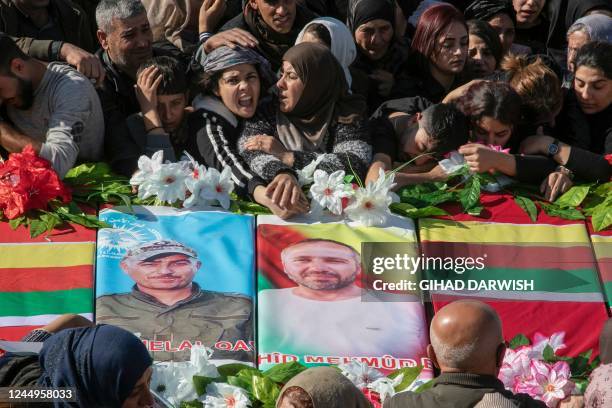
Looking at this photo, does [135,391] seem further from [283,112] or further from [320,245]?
[283,112]

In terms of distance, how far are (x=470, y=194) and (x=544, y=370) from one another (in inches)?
45.8

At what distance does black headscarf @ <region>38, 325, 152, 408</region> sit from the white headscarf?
10.5ft

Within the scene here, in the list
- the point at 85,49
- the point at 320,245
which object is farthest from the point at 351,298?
the point at 85,49

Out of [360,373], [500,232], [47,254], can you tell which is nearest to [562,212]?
[500,232]

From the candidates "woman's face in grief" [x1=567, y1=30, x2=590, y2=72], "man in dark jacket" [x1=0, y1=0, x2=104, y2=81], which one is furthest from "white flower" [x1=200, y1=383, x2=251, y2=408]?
"woman's face in grief" [x1=567, y1=30, x2=590, y2=72]

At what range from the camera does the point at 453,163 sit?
6.29m

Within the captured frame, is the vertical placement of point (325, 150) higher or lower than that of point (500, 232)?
higher

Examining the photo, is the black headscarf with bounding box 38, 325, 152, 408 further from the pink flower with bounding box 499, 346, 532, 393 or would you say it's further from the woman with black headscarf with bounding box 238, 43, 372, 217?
the woman with black headscarf with bounding box 238, 43, 372, 217

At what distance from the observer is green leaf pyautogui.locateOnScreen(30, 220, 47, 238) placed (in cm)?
571

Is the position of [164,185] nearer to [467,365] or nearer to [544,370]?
[544,370]

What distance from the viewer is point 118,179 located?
610cm

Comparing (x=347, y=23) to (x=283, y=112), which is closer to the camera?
(x=283, y=112)

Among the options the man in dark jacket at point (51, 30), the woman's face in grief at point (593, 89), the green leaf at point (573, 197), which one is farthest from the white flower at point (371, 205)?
the man in dark jacket at point (51, 30)

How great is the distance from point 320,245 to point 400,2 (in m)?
2.46
